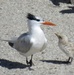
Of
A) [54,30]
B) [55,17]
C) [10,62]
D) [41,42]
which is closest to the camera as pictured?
[41,42]

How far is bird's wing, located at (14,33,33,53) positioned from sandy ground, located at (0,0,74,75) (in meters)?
0.43

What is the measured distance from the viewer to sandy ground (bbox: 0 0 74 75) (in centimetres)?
919

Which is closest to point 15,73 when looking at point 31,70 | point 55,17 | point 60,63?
point 31,70

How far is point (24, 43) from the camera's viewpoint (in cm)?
898

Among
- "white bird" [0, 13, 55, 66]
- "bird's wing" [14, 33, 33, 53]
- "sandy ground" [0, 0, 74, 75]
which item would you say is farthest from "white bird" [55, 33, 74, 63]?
"bird's wing" [14, 33, 33, 53]

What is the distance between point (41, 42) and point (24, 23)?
3.07m

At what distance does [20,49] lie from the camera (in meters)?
9.14

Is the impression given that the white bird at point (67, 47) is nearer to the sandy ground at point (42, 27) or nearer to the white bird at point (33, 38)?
the sandy ground at point (42, 27)

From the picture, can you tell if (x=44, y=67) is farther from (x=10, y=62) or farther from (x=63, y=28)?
(x=63, y=28)

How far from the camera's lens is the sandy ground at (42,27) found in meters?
9.19

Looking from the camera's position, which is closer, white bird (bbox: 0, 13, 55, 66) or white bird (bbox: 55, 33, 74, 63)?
white bird (bbox: 0, 13, 55, 66)

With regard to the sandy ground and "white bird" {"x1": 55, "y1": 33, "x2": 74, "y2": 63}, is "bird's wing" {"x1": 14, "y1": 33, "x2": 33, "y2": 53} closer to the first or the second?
the sandy ground

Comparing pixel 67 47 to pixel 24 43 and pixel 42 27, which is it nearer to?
pixel 24 43

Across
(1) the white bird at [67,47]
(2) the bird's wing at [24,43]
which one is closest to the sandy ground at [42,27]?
(1) the white bird at [67,47]
